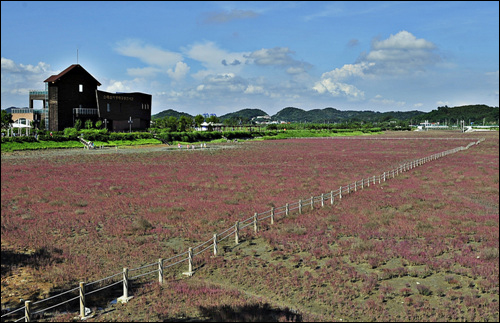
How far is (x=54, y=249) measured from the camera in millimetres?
16688

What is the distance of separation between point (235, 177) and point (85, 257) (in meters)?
27.0

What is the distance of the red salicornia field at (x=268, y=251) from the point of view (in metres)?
11.7

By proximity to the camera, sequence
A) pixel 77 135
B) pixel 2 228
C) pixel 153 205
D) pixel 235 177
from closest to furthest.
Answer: pixel 2 228
pixel 153 205
pixel 235 177
pixel 77 135

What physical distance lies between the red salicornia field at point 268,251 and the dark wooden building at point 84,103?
75.4 meters

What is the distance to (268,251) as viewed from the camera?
17.2m

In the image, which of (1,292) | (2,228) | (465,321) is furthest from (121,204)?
(465,321)

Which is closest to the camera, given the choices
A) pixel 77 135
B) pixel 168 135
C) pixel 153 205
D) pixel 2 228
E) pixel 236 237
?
pixel 236 237

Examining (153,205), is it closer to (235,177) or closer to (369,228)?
(369,228)

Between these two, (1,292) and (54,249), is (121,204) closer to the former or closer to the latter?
(54,249)

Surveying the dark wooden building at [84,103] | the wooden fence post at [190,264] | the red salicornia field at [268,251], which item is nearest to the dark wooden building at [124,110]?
the dark wooden building at [84,103]

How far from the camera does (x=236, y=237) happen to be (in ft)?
60.6

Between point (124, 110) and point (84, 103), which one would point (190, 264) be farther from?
point (124, 110)

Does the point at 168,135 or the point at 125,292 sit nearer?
the point at 125,292

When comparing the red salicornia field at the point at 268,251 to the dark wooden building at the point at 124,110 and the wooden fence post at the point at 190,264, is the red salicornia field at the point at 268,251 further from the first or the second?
the dark wooden building at the point at 124,110
